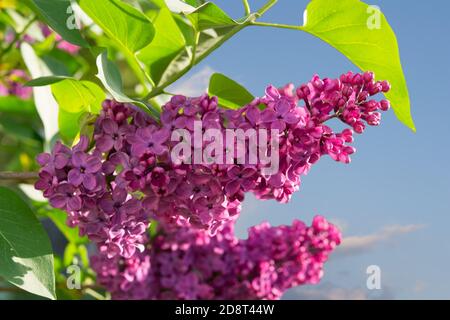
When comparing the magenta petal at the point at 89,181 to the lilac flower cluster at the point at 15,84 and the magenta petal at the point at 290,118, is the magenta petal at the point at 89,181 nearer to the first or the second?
the magenta petal at the point at 290,118

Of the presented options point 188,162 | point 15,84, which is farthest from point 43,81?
point 15,84

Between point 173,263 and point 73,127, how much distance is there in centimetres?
87

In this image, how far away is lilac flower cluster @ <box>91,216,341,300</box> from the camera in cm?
205

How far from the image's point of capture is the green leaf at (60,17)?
1.07 metres

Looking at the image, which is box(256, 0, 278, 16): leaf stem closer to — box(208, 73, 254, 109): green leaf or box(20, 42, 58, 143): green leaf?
box(208, 73, 254, 109): green leaf

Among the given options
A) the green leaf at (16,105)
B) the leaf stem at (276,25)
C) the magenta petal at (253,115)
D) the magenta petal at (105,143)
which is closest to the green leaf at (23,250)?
the magenta petal at (105,143)

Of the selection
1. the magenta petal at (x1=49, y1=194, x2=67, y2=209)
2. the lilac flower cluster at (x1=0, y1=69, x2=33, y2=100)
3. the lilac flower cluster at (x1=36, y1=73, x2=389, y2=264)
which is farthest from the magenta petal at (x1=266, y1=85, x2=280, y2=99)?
the lilac flower cluster at (x1=0, y1=69, x2=33, y2=100)

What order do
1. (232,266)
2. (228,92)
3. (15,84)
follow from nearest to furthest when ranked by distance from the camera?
(228,92) → (232,266) → (15,84)

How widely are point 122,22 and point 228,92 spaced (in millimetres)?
228

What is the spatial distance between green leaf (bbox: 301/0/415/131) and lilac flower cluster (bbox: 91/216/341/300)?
1.01m

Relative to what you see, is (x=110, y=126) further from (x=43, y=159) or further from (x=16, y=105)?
(x=16, y=105)

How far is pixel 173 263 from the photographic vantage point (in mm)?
2166

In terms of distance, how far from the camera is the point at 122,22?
3.53ft
